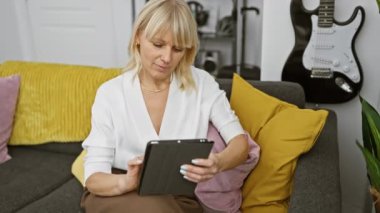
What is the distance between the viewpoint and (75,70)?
1.92 metres

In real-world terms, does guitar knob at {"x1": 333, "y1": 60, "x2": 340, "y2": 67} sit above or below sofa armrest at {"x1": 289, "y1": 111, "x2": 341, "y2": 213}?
above

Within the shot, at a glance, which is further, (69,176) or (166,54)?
(69,176)

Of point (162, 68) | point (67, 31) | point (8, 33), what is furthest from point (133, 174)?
point (8, 33)

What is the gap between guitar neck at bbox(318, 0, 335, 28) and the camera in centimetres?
178

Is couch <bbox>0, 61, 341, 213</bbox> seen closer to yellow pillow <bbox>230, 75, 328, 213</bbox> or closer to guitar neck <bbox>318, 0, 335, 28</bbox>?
yellow pillow <bbox>230, 75, 328, 213</bbox>

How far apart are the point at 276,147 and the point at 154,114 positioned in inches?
17.2

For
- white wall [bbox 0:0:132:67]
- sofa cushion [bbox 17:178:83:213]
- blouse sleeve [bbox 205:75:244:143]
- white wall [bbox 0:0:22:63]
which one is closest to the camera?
blouse sleeve [bbox 205:75:244:143]

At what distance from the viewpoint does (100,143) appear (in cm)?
129

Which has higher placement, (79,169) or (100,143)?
(100,143)

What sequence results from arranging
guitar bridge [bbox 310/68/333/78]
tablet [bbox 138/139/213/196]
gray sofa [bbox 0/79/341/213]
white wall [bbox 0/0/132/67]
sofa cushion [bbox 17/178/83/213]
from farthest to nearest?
white wall [bbox 0/0/132/67], guitar bridge [bbox 310/68/333/78], sofa cushion [bbox 17/178/83/213], gray sofa [bbox 0/79/341/213], tablet [bbox 138/139/213/196]

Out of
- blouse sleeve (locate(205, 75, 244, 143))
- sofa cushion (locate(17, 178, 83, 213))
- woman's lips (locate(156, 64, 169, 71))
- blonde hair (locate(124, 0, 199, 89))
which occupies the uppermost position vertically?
blonde hair (locate(124, 0, 199, 89))

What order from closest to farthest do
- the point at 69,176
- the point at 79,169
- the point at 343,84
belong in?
the point at 79,169 → the point at 69,176 → the point at 343,84

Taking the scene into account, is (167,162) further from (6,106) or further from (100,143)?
(6,106)

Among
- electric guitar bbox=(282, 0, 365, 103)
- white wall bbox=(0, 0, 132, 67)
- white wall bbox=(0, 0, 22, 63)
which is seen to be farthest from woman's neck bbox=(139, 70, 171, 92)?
white wall bbox=(0, 0, 22, 63)
